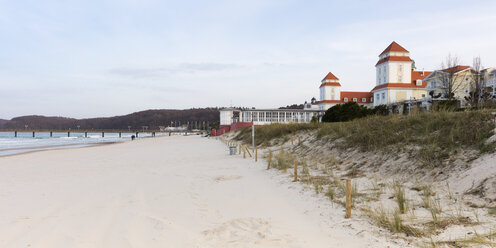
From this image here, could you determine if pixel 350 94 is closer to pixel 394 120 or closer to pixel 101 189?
pixel 394 120

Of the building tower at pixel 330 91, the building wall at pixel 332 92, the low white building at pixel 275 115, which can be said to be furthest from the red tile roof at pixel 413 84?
the low white building at pixel 275 115

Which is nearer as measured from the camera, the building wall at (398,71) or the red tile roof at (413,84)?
the red tile roof at (413,84)

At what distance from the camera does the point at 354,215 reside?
5223 mm

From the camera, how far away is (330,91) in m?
69.5

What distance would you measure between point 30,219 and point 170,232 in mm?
3263

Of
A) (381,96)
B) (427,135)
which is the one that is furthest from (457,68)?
(427,135)

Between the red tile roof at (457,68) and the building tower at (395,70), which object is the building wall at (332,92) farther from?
the red tile roof at (457,68)

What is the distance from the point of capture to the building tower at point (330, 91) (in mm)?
68625

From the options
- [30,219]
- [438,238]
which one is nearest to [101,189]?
[30,219]

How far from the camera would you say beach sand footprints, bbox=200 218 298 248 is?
4.31m

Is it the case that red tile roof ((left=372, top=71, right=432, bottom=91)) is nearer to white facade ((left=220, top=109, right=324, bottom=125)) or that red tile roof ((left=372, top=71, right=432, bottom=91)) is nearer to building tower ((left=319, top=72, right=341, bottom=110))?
building tower ((left=319, top=72, right=341, bottom=110))

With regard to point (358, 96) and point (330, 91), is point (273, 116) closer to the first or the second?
point (330, 91)

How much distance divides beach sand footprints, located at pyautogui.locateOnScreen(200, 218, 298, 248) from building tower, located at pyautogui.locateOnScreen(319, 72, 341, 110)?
217 ft

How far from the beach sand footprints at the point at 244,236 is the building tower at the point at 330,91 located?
217 ft
